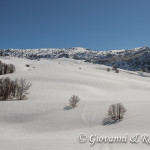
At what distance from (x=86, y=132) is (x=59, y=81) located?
745 inches

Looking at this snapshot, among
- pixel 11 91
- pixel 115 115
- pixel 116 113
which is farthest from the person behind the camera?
pixel 11 91

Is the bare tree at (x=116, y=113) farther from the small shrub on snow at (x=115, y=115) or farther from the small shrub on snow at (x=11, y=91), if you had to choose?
the small shrub on snow at (x=11, y=91)

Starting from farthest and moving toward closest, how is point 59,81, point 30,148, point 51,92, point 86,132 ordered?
1. point 59,81
2. point 51,92
3. point 86,132
4. point 30,148

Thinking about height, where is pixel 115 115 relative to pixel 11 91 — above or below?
below

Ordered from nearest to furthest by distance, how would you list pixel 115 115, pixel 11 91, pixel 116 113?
pixel 115 115 → pixel 116 113 → pixel 11 91

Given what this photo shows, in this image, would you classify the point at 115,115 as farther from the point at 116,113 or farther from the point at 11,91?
the point at 11,91

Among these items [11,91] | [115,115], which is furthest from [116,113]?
[11,91]

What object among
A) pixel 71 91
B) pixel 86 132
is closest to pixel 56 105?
pixel 86 132

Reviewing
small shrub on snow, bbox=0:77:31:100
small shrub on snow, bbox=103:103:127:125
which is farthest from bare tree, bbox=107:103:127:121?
small shrub on snow, bbox=0:77:31:100

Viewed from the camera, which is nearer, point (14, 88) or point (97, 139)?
point (97, 139)

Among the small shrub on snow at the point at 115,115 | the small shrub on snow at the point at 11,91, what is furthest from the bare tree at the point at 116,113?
the small shrub on snow at the point at 11,91

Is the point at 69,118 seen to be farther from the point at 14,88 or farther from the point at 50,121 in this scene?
the point at 14,88

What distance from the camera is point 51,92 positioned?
21.0 meters

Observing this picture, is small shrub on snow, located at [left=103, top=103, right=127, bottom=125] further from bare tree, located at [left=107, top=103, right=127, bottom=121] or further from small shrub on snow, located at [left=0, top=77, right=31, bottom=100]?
small shrub on snow, located at [left=0, top=77, right=31, bottom=100]
